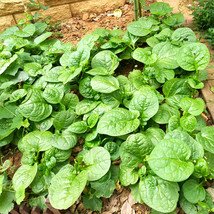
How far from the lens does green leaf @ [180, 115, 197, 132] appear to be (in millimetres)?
1428

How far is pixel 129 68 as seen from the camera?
2211mm

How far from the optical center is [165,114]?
1604 millimetres

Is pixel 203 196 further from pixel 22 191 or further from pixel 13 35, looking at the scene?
pixel 13 35

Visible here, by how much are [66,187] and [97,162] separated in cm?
27

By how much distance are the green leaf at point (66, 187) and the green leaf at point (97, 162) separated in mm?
63

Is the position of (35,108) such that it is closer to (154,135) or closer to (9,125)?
(9,125)

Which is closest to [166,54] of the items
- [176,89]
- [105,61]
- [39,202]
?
[176,89]

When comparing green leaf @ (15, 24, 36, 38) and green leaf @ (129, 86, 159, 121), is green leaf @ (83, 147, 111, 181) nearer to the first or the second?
green leaf @ (129, 86, 159, 121)

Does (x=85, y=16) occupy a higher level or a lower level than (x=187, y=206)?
higher

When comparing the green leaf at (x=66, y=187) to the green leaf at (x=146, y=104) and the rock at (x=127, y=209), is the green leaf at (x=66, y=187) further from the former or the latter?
the green leaf at (x=146, y=104)

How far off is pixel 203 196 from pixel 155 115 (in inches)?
25.8

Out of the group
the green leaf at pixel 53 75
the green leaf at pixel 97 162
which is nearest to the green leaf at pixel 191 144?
the green leaf at pixel 97 162

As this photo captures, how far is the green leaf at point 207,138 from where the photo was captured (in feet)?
4.42

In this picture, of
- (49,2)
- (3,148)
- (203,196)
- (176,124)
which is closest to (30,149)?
(3,148)
